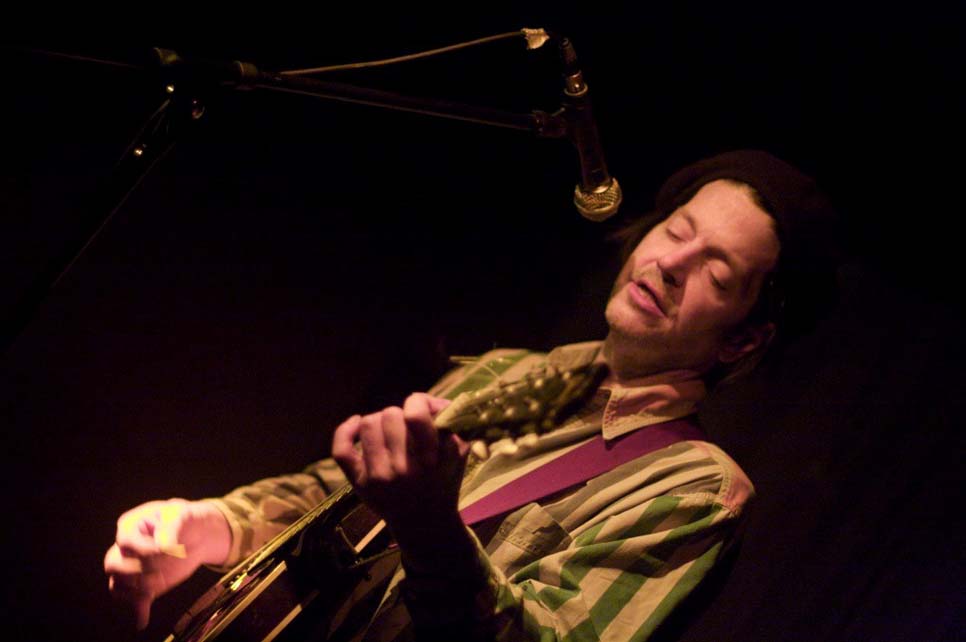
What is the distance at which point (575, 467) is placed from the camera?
1585mm

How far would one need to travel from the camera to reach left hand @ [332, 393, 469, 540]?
3.55ft

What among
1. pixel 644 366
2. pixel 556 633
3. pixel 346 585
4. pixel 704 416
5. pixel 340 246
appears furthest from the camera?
pixel 340 246

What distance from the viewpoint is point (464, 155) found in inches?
92.1

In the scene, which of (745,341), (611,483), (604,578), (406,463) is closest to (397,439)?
(406,463)

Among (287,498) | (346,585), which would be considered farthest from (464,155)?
(346,585)

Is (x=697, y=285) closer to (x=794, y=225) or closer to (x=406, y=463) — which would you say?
(x=794, y=225)

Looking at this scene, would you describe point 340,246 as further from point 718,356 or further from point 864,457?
point 864,457

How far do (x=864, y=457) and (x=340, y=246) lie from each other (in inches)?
66.2

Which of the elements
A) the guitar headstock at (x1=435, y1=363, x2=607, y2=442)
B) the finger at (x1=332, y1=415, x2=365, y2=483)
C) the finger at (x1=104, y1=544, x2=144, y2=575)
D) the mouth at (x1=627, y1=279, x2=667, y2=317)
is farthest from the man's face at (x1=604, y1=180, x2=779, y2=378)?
the finger at (x1=104, y1=544, x2=144, y2=575)

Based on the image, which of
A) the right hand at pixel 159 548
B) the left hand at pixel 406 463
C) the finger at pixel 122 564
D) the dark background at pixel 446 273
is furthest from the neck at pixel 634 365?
the finger at pixel 122 564

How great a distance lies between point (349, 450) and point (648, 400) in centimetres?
80

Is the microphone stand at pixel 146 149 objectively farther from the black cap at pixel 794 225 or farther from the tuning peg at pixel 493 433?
the black cap at pixel 794 225

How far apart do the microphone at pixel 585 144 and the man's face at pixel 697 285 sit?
1.33 ft

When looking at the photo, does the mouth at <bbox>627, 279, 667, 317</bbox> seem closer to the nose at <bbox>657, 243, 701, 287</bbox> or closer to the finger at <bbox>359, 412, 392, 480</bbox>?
the nose at <bbox>657, 243, 701, 287</bbox>
